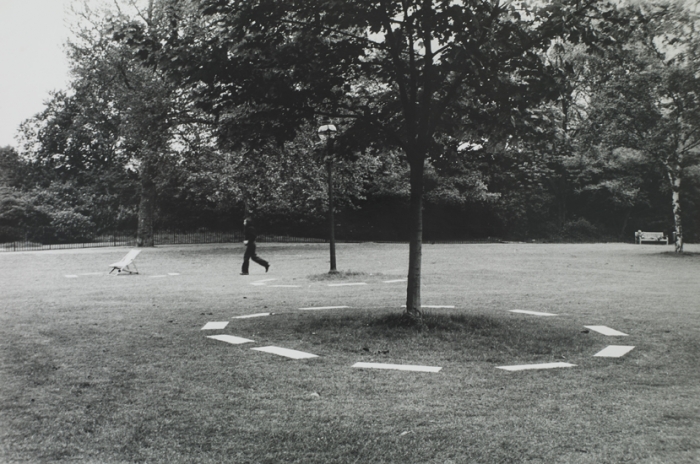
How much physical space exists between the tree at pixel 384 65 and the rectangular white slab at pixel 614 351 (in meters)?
2.35

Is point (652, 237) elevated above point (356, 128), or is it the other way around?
point (356, 128)

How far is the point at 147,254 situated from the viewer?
24547 mm

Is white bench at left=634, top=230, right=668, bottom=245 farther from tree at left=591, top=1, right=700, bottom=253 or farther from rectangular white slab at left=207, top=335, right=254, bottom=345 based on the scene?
rectangular white slab at left=207, top=335, right=254, bottom=345

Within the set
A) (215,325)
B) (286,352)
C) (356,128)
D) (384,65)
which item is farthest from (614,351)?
(215,325)

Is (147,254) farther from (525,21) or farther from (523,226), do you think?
(523,226)

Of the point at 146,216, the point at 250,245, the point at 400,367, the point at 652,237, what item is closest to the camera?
the point at 400,367

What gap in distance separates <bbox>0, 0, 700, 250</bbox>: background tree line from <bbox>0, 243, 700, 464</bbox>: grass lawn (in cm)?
249

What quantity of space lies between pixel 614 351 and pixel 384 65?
170 inches

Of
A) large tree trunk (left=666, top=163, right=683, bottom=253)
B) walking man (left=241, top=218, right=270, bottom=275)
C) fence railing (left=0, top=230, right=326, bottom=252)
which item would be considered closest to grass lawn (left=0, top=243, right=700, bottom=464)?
walking man (left=241, top=218, right=270, bottom=275)

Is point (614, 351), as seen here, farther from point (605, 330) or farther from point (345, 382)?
point (345, 382)

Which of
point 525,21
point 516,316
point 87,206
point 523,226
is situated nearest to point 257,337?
point 516,316

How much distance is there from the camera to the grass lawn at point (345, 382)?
11.4 feet

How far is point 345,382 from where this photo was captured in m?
4.95

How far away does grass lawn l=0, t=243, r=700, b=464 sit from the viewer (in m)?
3.48
